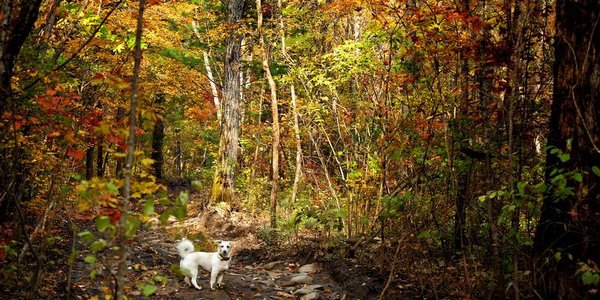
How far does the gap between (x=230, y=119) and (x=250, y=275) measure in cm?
674

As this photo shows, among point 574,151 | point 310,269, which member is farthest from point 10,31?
point 310,269

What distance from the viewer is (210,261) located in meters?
7.21

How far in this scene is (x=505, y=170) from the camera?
648 cm

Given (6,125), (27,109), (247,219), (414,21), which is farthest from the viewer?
(247,219)

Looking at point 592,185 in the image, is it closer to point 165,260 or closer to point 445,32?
point 445,32

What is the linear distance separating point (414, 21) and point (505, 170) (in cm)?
263

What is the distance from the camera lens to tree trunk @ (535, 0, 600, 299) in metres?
3.91

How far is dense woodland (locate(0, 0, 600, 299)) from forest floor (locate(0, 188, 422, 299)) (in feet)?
0.30

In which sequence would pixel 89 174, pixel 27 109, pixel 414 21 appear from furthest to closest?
pixel 89 174
pixel 414 21
pixel 27 109

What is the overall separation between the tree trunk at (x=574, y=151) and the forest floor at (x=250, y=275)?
8.15ft

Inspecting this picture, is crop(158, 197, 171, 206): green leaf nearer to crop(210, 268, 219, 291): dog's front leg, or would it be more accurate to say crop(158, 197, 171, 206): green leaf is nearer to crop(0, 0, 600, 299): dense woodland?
crop(0, 0, 600, 299): dense woodland

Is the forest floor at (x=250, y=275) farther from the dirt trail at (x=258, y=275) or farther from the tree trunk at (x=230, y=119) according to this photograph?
the tree trunk at (x=230, y=119)

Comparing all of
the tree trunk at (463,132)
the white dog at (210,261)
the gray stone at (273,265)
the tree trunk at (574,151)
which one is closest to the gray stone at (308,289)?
the white dog at (210,261)

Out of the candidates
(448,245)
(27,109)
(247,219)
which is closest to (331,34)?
(247,219)
